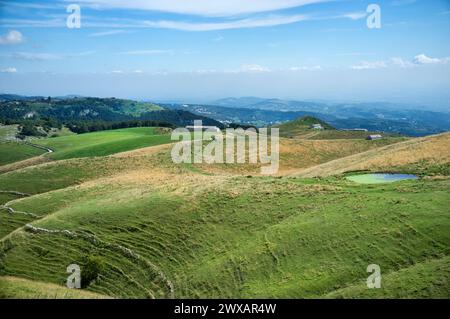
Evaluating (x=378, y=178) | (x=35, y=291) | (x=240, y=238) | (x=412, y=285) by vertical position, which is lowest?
(x=35, y=291)

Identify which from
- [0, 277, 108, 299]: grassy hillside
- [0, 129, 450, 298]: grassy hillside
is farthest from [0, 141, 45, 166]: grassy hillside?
[0, 277, 108, 299]: grassy hillside

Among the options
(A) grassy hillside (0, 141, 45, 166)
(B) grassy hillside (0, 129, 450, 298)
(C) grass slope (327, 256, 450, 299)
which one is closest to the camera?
(C) grass slope (327, 256, 450, 299)

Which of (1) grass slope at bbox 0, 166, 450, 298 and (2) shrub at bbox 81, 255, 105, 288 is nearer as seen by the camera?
(1) grass slope at bbox 0, 166, 450, 298

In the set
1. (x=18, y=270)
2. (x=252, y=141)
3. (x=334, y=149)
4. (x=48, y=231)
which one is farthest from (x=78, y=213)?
(x=334, y=149)

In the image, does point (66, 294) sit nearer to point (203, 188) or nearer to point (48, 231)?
point (48, 231)

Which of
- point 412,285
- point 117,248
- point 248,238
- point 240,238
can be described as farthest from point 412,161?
point 117,248

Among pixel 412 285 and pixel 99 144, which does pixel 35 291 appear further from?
pixel 99 144

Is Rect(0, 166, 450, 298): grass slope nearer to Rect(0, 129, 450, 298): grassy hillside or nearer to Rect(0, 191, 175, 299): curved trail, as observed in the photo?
Rect(0, 129, 450, 298): grassy hillside
